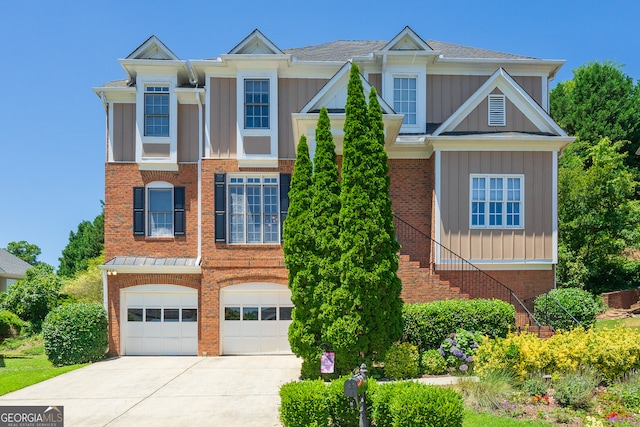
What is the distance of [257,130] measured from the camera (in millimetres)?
19312

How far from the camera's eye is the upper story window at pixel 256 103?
1938 cm

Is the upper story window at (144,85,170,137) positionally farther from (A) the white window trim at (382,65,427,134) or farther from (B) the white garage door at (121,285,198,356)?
(A) the white window trim at (382,65,427,134)

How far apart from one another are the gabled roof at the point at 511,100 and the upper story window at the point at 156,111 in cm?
898

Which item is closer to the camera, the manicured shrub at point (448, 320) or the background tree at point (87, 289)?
the manicured shrub at point (448, 320)

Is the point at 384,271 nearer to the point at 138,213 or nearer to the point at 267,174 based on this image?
the point at 267,174

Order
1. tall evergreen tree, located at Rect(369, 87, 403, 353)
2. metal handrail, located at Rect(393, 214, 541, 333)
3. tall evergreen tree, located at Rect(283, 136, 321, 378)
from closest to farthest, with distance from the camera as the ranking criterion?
tall evergreen tree, located at Rect(369, 87, 403, 353)
tall evergreen tree, located at Rect(283, 136, 321, 378)
metal handrail, located at Rect(393, 214, 541, 333)

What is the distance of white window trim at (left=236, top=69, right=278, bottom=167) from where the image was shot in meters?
19.2

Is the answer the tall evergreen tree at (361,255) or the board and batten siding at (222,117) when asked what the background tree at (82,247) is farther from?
the tall evergreen tree at (361,255)

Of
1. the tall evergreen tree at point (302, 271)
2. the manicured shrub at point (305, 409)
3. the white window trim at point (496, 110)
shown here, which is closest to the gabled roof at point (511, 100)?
the white window trim at point (496, 110)

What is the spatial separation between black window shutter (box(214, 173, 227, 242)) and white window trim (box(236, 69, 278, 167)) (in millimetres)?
999

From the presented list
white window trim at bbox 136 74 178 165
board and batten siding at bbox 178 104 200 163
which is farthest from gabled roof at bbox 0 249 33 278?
board and batten siding at bbox 178 104 200 163

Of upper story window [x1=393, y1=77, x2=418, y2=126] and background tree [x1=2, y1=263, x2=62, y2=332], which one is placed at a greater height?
upper story window [x1=393, y1=77, x2=418, y2=126]

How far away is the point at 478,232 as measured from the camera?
17.8m

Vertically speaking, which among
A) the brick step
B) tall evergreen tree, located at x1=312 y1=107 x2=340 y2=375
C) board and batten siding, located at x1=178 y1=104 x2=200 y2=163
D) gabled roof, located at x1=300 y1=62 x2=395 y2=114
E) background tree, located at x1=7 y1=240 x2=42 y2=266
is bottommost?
background tree, located at x1=7 y1=240 x2=42 y2=266
